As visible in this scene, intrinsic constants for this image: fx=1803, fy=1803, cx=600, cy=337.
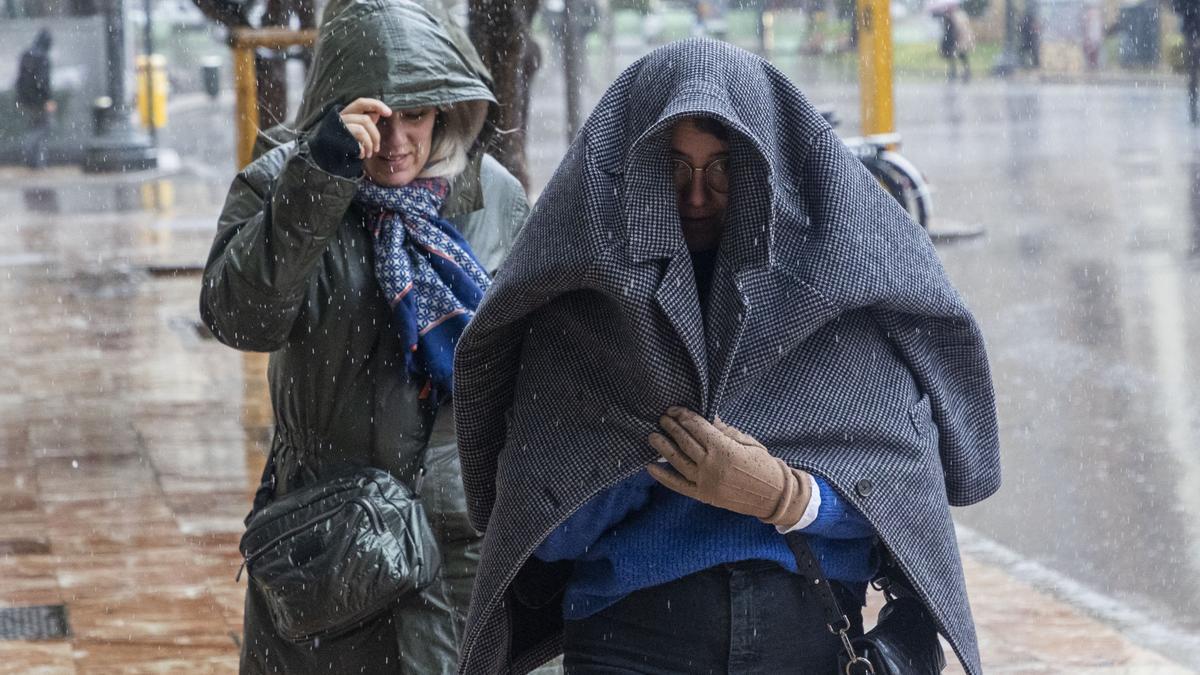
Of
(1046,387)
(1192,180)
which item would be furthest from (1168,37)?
(1046,387)

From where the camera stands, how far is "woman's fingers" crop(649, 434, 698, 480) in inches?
99.2

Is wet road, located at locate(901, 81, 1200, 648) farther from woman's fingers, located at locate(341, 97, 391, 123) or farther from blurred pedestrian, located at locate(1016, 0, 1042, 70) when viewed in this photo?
blurred pedestrian, located at locate(1016, 0, 1042, 70)

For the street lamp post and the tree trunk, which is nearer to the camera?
the tree trunk

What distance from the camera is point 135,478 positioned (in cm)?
784

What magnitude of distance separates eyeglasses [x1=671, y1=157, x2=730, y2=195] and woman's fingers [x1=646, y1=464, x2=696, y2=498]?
414mm

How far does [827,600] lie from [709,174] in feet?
2.13

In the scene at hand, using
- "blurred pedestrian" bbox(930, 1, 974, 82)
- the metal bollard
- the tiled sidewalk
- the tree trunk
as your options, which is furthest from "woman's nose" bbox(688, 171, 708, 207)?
the metal bollard

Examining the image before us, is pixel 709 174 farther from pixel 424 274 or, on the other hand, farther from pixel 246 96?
pixel 246 96

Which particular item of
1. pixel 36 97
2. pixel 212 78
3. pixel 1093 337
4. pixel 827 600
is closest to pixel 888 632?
pixel 827 600

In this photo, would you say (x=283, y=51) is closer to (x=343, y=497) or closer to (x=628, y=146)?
(x=343, y=497)

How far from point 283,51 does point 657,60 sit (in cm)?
802

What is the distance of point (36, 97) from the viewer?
25.5 m

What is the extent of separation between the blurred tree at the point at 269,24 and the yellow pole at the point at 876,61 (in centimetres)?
475

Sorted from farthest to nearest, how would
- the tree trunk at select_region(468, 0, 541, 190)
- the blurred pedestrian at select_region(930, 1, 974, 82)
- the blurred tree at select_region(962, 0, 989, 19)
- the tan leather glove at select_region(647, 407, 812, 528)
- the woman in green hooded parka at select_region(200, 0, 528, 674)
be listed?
the blurred tree at select_region(962, 0, 989, 19) → the blurred pedestrian at select_region(930, 1, 974, 82) → the tree trunk at select_region(468, 0, 541, 190) → the woman in green hooded parka at select_region(200, 0, 528, 674) → the tan leather glove at select_region(647, 407, 812, 528)
